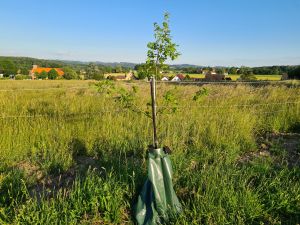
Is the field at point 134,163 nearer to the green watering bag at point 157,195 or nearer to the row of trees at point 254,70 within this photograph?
the green watering bag at point 157,195

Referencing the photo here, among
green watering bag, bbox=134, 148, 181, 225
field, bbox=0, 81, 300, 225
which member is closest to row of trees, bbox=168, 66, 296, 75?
field, bbox=0, 81, 300, 225

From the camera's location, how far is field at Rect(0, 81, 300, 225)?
2.61 m

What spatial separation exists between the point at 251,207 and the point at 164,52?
1968 millimetres

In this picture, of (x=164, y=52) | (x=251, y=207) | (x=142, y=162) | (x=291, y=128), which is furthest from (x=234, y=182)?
(x=291, y=128)

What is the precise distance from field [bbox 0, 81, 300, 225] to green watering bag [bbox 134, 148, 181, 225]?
0.42 feet

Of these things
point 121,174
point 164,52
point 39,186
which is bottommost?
point 39,186

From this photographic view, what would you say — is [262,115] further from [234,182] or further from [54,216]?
[54,216]

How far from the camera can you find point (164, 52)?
298 centimetres

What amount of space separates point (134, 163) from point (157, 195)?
3.79 ft

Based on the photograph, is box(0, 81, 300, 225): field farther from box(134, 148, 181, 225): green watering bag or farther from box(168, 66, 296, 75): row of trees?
box(168, 66, 296, 75): row of trees

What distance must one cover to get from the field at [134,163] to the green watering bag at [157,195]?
0.42 feet

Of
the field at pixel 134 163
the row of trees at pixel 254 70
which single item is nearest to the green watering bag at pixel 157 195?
the field at pixel 134 163

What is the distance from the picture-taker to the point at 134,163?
3.70 metres

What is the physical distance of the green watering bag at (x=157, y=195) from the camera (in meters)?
2.58
